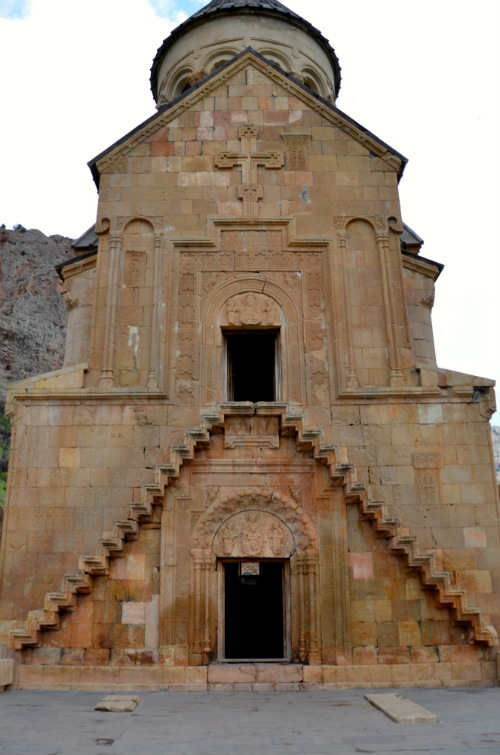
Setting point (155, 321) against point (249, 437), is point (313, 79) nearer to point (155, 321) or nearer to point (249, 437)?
point (155, 321)

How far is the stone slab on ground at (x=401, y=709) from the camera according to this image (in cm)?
734

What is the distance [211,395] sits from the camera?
11.7 metres

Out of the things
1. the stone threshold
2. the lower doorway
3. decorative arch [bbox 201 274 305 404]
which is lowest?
the stone threshold

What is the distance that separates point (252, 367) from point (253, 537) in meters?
7.00

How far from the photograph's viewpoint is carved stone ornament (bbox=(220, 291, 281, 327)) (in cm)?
1215

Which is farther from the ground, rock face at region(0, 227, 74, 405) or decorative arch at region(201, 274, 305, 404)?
rock face at region(0, 227, 74, 405)

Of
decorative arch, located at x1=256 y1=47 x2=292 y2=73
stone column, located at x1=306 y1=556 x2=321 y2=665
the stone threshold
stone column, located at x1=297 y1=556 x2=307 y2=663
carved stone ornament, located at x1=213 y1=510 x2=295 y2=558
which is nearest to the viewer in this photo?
the stone threshold

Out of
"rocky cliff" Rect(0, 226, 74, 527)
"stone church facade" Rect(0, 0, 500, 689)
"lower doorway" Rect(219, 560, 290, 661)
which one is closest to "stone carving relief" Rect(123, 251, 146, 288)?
"stone church facade" Rect(0, 0, 500, 689)

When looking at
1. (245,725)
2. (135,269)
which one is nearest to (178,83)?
(135,269)

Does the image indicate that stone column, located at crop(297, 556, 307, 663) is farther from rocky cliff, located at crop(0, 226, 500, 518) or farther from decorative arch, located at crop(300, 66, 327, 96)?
rocky cliff, located at crop(0, 226, 500, 518)

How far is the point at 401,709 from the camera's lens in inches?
309

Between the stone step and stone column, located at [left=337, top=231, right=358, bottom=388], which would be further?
stone column, located at [left=337, top=231, right=358, bottom=388]

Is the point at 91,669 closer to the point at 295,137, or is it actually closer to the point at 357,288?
the point at 357,288

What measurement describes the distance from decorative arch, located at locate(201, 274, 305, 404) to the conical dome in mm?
9926
